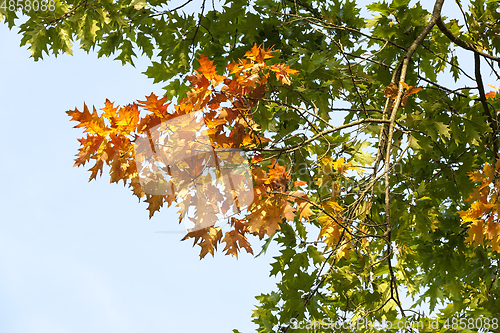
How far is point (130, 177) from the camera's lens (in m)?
2.16

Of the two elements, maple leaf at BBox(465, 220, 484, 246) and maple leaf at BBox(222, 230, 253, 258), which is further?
maple leaf at BBox(465, 220, 484, 246)

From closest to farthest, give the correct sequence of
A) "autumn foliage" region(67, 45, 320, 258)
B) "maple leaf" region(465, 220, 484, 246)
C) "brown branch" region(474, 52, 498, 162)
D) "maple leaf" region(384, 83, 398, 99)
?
"autumn foliage" region(67, 45, 320, 258), "maple leaf" region(384, 83, 398, 99), "maple leaf" region(465, 220, 484, 246), "brown branch" region(474, 52, 498, 162)

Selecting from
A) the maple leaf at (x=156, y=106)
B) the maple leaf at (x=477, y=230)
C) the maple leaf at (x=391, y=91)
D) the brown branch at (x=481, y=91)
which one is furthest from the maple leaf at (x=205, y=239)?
the brown branch at (x=481, y=91)

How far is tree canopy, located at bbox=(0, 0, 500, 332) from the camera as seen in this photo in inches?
85.5

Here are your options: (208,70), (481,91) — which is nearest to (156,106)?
(208,70)

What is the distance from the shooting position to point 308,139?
2240mm

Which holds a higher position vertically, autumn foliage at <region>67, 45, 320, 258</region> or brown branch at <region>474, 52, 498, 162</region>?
brown branch at <region>474, 52, 498, 162</region>

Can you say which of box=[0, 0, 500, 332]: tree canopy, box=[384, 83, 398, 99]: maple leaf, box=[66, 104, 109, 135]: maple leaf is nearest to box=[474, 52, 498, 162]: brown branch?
box=[0, 0, 500, 332]: tree canopy

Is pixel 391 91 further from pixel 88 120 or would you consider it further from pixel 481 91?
pixel 88 120

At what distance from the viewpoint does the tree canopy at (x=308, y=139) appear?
217 centimetres

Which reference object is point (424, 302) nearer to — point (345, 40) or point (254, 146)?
point (345, 40)

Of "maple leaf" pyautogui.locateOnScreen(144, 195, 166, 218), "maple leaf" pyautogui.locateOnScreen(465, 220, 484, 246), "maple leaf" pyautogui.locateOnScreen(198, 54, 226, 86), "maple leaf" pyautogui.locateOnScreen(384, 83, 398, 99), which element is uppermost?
"maple leaf" pyautogui.locateOnScreen(384, 83, 398, 99)

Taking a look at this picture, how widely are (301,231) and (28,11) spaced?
373 cm

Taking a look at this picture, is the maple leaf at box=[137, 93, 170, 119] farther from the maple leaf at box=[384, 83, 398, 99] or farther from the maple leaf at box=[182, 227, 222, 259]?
the maple leaf at box=[384, 83, 398, 99]
